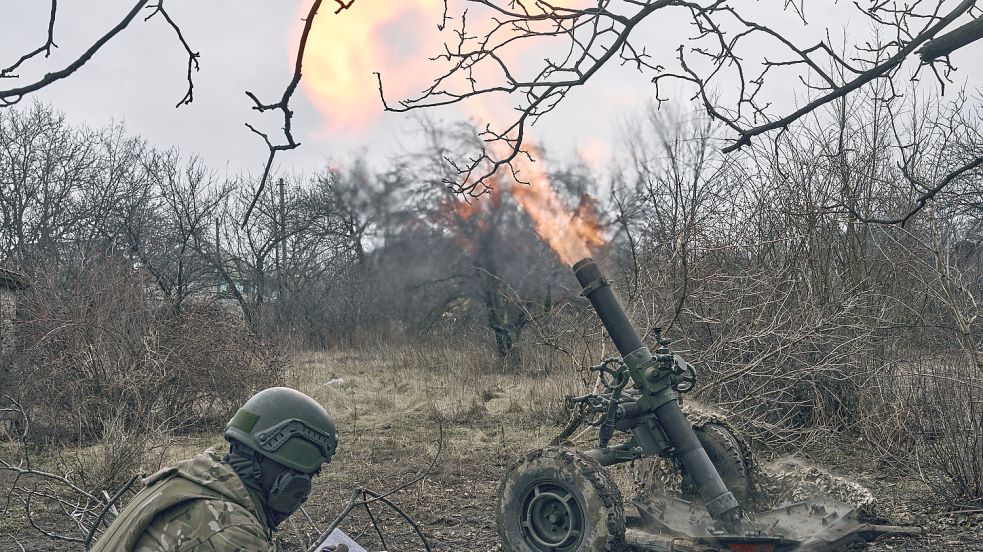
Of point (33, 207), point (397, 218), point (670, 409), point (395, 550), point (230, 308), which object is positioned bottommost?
point (395, 550)

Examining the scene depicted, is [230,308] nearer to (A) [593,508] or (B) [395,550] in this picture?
(B) [395,550]

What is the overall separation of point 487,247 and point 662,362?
43.6ft

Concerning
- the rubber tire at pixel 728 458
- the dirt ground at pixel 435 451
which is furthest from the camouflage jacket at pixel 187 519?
the rubber tire at pixel 728 458

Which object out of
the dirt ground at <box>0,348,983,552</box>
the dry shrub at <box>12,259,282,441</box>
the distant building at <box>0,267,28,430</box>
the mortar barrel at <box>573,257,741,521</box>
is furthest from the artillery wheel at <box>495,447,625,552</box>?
the distant building at <box>0,267,28,430</box>

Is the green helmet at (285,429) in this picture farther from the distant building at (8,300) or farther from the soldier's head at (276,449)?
the distant building at (8,300)

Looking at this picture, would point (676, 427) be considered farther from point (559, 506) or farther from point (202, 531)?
point (202, 531)

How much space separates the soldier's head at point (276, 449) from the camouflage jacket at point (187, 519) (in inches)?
9.7

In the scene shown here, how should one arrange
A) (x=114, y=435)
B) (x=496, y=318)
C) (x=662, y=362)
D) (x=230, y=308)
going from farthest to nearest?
(x=496, y=318) < (x=230, y=308) < (x=114, y=435) < (x=662, y=362)

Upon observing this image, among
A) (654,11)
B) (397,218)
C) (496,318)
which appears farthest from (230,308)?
(654,11)

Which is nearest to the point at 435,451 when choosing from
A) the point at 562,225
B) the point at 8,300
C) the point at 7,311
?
the point at 562,225

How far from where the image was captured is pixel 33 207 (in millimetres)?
26094

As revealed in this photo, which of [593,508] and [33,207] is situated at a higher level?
[33,207]

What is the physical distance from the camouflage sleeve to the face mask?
37 centimetres

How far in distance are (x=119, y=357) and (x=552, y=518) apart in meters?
8.76
